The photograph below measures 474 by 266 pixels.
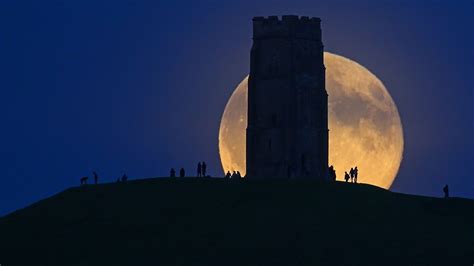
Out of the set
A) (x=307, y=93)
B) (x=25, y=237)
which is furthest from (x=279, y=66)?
(x=25, y=237)

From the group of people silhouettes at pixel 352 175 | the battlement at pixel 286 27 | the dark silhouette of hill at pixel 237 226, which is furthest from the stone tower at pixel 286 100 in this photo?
the dark silhouette of hill at pixel 237 226

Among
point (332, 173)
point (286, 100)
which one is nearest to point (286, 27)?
point (286, 100)

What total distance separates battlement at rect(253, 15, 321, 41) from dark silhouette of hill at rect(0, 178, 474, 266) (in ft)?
74.9

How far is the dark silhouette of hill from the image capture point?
118 metres

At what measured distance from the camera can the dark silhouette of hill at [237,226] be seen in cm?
11838

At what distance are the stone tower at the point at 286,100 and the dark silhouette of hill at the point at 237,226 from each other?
1945 centimetres

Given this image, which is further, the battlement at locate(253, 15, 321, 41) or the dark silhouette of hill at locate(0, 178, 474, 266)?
the battlement at locate(253, 15, 321, 41)

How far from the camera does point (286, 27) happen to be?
498ft

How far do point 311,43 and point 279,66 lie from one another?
3.37 m

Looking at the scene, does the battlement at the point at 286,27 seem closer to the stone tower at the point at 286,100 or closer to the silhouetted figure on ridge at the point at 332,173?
the stone tower at the point at 286,100

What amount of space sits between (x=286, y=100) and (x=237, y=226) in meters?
29.4

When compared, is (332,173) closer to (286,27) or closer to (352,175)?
(352,175)

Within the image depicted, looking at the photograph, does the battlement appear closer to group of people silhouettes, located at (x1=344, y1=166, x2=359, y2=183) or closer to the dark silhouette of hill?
group of people silhouettes, located at (x1=344, y1=166, x2=359, y2=183)

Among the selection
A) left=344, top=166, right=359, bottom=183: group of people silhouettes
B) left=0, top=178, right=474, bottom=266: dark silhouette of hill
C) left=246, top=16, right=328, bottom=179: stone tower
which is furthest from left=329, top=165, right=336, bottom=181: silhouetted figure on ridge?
left=0, top=178, right=474, bottom=266: dark silhouette of hill
